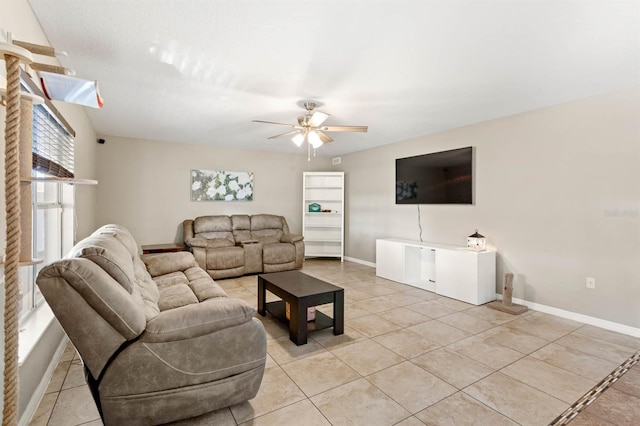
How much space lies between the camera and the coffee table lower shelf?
9.50 ft

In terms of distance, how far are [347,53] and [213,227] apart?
420cm

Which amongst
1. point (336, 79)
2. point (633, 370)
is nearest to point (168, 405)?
point (336, 79)

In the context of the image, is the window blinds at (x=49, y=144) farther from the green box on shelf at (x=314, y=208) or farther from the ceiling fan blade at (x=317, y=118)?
the green box on shelf at (x=314, y=208)

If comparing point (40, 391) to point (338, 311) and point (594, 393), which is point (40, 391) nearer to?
point (338, 311)

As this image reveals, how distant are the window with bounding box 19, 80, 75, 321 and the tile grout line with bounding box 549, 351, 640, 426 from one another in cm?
315

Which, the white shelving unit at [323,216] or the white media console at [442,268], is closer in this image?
the white media console at [442,268]

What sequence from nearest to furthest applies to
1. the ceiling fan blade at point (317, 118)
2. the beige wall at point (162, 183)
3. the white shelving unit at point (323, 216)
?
the ceiling fan blade at point (317, 118) < the beige wall at point (162, 183) < the white shelving unit at point (323, 216)

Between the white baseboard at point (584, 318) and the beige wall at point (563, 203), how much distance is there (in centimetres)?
4

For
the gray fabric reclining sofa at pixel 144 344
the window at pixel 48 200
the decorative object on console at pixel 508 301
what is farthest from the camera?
the decorative object on console at pixel 508 301

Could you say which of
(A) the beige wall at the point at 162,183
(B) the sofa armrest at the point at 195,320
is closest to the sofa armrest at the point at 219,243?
(A) the beige wall at the point at 162,183

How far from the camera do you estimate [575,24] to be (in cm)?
199

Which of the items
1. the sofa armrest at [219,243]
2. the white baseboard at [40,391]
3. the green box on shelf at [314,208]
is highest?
the green box on shelf at [314,208]

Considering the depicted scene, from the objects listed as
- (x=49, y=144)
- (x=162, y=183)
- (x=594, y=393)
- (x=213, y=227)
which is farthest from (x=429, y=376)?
(x=162, y=183)

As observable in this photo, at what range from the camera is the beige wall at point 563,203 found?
9.92ft
